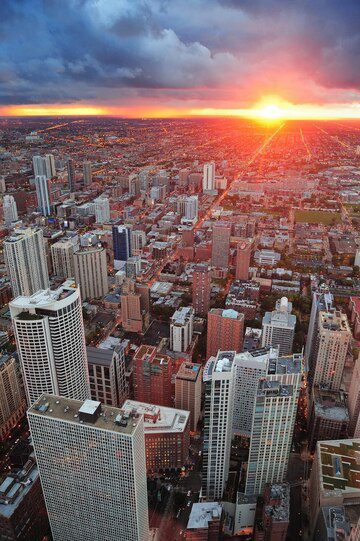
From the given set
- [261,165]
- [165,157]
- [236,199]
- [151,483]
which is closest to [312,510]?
[151,483]

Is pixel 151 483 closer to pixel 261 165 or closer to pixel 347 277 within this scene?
pixel 347 277

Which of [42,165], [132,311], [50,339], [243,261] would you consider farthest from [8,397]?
[42,165]

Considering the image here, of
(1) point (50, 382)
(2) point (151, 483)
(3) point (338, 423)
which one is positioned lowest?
(2) point (151, 483)

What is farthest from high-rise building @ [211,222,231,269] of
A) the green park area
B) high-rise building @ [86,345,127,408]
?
high-rise building @ [86,345,127,408]

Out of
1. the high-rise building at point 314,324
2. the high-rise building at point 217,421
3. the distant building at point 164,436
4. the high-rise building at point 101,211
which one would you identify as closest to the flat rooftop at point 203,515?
the high-rise building at point 217,421

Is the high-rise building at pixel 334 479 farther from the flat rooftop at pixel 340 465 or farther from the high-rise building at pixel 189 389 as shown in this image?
the high-rise building at pixel 189 389

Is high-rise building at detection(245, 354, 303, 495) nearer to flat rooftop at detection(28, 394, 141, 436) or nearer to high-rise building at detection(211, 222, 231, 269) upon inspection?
flat rooftop at detection(28, 394, 141, 436)

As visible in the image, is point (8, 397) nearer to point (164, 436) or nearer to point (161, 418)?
point (161, 418)
